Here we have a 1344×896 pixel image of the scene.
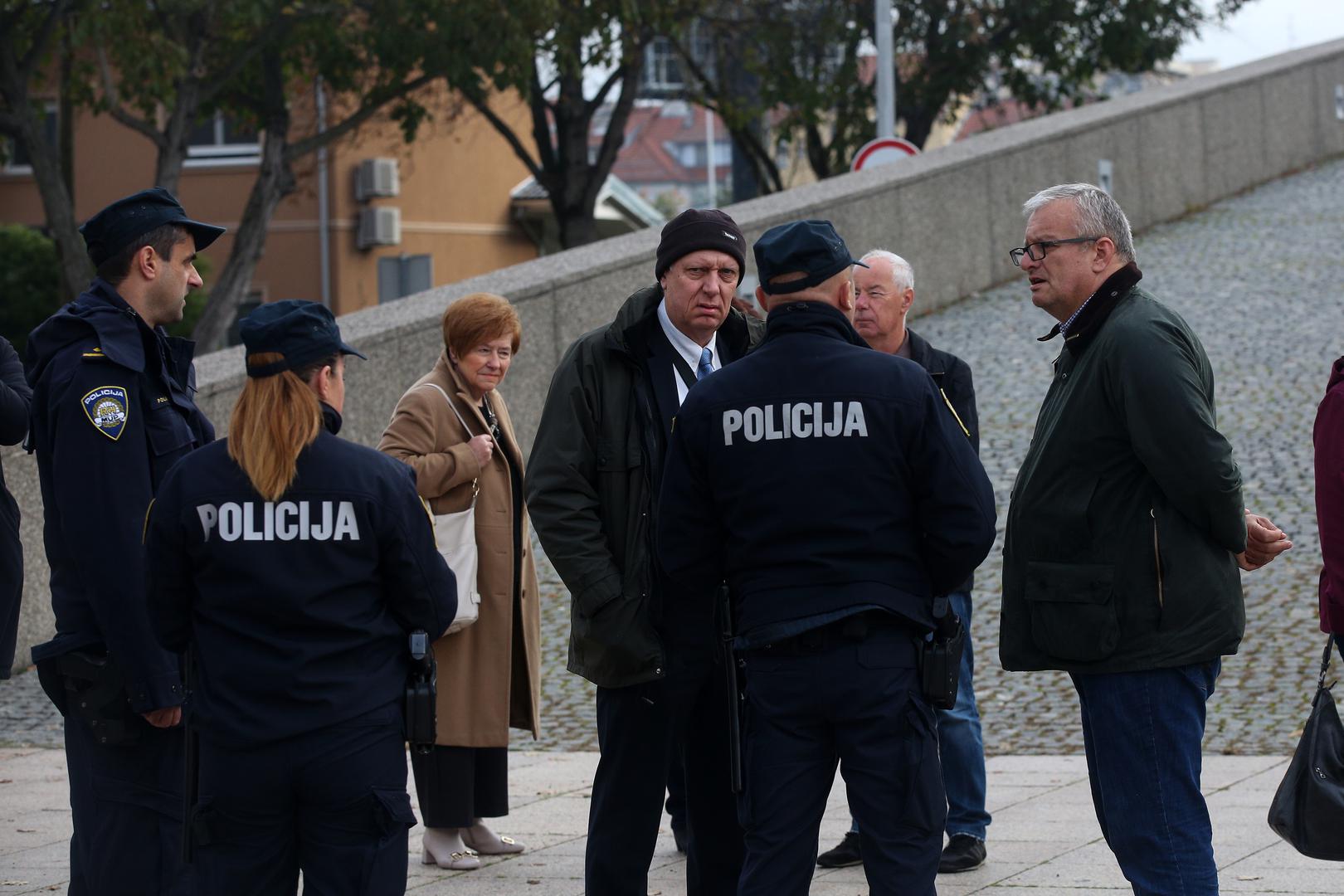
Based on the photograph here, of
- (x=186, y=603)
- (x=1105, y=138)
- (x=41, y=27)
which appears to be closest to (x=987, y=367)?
(x=1105, y=138)

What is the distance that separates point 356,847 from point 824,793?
40.2 inches

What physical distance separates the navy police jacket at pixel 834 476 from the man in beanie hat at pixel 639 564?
0.49m

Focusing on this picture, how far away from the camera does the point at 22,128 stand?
17.6 metres

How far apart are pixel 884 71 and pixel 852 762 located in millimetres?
18110

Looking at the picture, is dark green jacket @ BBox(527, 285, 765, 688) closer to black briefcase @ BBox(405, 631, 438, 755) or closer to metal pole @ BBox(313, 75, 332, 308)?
black briefcase @ BBox(405, 631, 438, 755)

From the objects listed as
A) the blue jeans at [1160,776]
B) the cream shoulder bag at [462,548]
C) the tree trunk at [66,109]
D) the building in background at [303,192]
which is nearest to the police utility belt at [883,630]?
the blue jeans at [1160,776]

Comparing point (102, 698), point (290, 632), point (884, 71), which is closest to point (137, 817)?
point (102, 698)

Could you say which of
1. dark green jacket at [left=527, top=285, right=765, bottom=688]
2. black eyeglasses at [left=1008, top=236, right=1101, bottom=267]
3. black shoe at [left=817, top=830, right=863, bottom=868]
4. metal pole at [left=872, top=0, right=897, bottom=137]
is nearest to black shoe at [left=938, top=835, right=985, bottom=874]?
black shoe at [left=817, top=830, right=863, bottom=868]

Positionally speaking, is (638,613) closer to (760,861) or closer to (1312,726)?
(760,861)

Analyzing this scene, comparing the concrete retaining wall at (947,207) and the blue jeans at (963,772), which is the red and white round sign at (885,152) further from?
the blue jeans at (963,772)

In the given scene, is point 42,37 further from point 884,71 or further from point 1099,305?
point 1099,305

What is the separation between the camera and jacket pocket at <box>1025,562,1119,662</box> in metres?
3.80

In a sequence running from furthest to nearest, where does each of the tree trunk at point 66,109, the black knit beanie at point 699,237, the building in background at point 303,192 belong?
the building in background at point 303,192 < the tree trunk at point 66,109 < the black knit beanie at point 699,237

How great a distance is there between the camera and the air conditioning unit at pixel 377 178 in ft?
96.6
